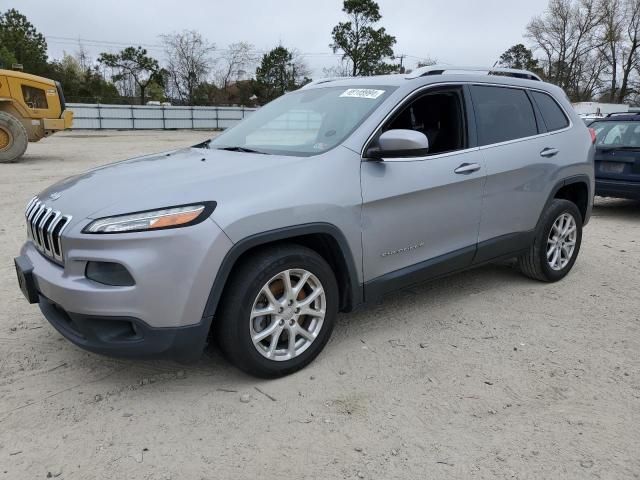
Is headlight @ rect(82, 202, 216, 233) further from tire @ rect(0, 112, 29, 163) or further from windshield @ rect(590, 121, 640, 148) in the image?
tire @ rect(0, 112, 29, 163)

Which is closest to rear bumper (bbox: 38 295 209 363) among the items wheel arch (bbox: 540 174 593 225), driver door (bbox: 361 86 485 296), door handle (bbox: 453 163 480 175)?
driver door (bbox: 361 86 485 296)

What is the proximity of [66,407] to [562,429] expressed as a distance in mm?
2577

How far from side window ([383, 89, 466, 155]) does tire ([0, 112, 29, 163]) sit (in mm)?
13604

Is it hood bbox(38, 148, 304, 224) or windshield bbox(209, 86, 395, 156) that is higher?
windshield bbox(209, 86, 395, 156)

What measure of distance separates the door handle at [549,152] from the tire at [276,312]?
237 cm

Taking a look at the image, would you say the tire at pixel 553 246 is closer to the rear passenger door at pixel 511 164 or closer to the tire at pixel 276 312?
the rear passenger door at pixel 511 164

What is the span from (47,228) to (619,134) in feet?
27.6

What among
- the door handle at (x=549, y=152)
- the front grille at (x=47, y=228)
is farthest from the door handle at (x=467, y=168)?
the front grille at (x=47, y=228)

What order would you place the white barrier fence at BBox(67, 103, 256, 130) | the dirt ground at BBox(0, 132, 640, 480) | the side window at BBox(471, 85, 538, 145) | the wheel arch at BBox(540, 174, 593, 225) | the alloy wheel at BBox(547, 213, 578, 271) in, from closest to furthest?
the dirt ground at BBox(0, 132, 640, 480) → the side window at BBox(471, 85, 538, 145) → the alloy wheel at BBox(547, 213, 578, 271) → the wheel arch at BBox(540, 174, 593, 225) → the white barrier fence at BBox(67, 103, 256, 130)

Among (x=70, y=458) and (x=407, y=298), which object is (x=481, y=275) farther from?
(x=70, y=458)

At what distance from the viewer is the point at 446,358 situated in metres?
3.48

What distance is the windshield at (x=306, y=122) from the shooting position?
137 inches

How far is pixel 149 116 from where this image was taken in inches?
1437

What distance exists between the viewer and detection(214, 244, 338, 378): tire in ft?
9.42
